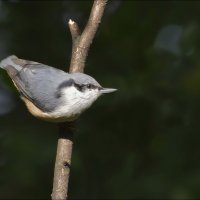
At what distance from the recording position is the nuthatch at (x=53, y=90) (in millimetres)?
3705

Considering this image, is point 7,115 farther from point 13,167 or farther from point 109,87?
point 109,87

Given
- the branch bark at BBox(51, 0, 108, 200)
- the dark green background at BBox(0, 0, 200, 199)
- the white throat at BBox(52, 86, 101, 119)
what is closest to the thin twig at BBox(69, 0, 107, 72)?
the branch bark at BBox(51, 0, 108, 200)

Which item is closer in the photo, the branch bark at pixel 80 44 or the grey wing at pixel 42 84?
the branch bark at pixel 80 44

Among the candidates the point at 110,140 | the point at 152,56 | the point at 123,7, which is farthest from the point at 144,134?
the point at 123,7

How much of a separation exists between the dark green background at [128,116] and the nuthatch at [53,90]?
0.10 metres

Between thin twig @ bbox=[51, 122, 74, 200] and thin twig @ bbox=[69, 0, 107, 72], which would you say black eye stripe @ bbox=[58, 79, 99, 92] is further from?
thin twig @ bbox=[51, 122, 74, 200]

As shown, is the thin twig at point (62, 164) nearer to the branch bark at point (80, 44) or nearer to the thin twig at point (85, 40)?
the branch bark at point (80, 44)

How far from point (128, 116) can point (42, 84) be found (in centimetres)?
52

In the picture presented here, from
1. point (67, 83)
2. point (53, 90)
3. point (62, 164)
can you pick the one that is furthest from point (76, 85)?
point (62, 164)

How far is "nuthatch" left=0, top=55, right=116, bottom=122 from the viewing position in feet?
12.2

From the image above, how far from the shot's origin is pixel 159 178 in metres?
3.99

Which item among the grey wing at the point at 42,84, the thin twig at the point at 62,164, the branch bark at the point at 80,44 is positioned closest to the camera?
the thin twig at the point at 62,164

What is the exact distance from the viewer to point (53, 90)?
3.84 meters

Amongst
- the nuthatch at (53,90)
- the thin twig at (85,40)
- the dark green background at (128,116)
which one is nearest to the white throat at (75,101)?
the nuthatch at (53,90)
